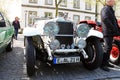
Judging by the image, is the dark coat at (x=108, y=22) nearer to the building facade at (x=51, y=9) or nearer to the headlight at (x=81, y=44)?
the headlight at (x=81, y=44)

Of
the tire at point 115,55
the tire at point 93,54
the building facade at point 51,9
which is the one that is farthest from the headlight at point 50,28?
the building facade at point 51,9

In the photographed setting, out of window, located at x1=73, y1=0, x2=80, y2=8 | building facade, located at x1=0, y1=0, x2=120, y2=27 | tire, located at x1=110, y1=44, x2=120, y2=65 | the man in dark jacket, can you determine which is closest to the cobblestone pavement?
tire, located at x1=110, y1=44, x2=120, y2=65

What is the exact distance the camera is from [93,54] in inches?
278

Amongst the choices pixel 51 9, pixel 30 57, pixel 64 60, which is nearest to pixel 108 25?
pixel 64 60

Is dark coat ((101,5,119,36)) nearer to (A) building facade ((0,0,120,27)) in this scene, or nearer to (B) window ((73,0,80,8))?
(A) building facade ((0,0,120,27))

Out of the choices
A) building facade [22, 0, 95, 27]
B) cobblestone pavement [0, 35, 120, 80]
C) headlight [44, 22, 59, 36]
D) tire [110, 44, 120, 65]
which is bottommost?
cobblestone pavement [0, 35, 120, 80]

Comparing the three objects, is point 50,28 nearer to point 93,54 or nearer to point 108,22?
point 93,54

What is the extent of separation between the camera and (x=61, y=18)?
6941 millimetres

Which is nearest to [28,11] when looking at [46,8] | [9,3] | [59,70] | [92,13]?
[46,8]

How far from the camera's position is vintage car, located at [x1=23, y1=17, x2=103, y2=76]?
6.39 meters

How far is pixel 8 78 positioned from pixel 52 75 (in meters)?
1.11

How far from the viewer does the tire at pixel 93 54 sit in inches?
269

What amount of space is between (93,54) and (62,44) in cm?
94

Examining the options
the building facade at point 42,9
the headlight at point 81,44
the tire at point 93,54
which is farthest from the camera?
the building facade at point 42,9
